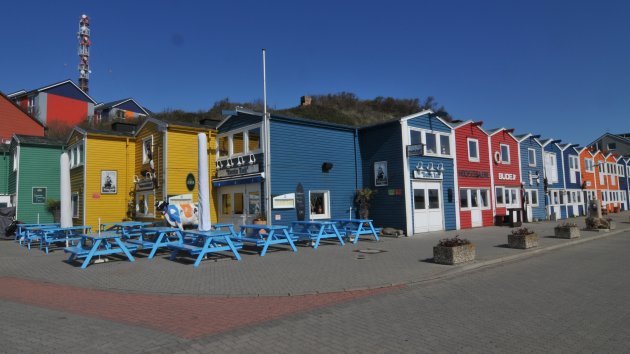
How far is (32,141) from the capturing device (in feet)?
82.2

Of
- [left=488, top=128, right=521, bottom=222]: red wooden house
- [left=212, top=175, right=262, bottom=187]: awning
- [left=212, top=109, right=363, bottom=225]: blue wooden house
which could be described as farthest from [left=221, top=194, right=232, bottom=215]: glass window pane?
[left=488, top=128, right=521, bottom=222]: red wooden house

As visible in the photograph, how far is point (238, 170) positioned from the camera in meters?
18.7

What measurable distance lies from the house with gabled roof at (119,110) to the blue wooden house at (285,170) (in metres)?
44.0

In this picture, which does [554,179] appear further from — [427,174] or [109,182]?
[109,182]

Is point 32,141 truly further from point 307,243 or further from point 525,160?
point 525,160

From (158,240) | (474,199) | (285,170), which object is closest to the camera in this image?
(158,240)

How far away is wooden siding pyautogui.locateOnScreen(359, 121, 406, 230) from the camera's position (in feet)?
61.9

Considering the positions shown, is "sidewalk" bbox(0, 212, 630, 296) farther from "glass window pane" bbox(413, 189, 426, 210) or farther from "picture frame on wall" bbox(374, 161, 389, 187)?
"picture frame on wall" bbox(374, 161, 389, 187)

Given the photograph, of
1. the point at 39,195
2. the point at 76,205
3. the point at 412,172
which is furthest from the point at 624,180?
the point at 39,195

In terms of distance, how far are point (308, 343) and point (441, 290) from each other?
3.68m

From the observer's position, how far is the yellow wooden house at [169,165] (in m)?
19.1

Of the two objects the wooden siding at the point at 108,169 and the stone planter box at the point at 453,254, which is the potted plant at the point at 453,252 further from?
the wooden siding at the point at 108,169

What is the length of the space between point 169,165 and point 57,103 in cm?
4452

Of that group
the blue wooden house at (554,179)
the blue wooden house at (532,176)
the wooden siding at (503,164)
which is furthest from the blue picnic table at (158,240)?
the blue wooden house at (554,179)
